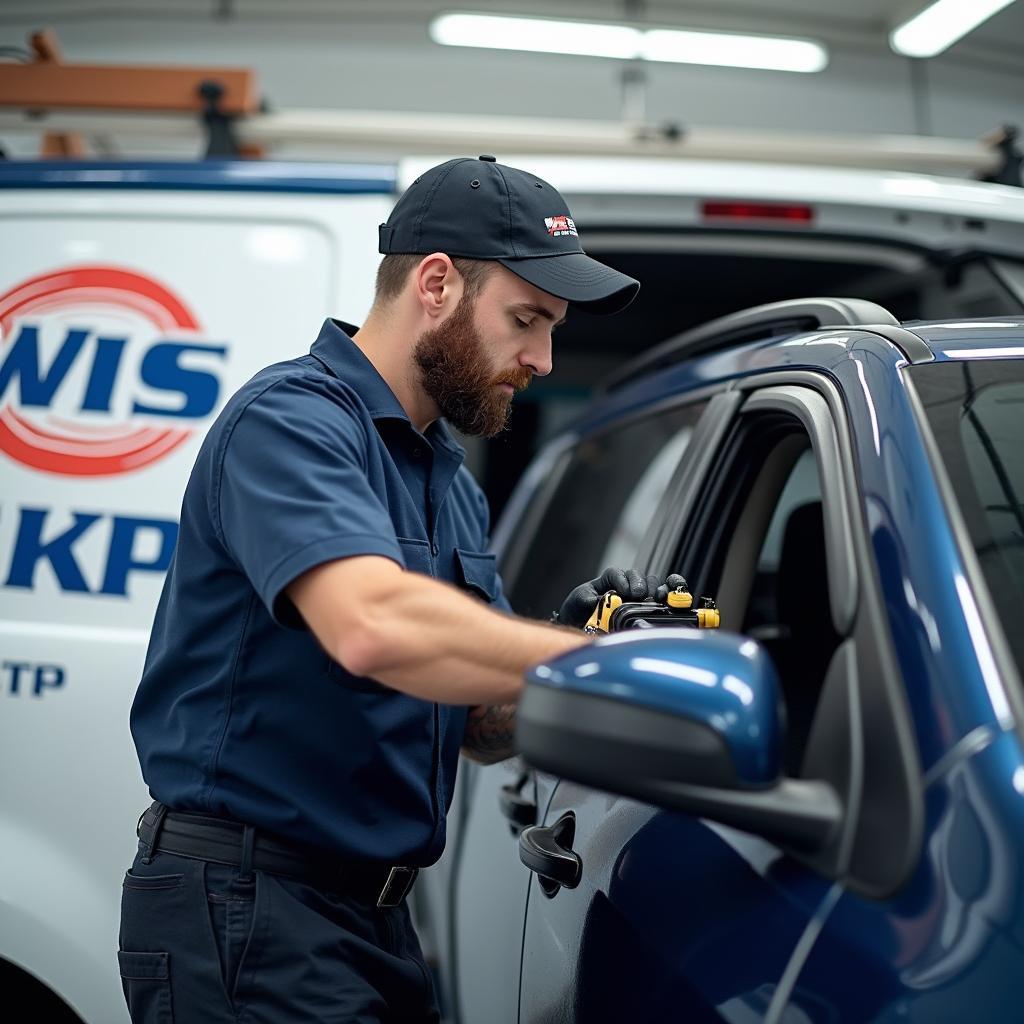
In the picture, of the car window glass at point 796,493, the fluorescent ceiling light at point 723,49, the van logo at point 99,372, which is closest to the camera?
the car window glass at point 796,493

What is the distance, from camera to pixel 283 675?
49.3 inches

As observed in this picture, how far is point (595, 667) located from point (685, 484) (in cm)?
77

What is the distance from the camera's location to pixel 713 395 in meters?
1.69

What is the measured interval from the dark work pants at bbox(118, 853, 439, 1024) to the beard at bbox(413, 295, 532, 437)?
0.64m

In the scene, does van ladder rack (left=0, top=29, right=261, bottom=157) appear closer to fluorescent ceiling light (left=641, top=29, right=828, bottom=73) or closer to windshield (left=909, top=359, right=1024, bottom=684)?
windshield (left=909, top=359, right=1024, bottom=684)

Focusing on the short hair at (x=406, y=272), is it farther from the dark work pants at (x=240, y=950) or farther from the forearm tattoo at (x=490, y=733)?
the dark work pants at (x=240, y=950)

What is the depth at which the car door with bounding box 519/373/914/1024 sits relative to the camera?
938mm

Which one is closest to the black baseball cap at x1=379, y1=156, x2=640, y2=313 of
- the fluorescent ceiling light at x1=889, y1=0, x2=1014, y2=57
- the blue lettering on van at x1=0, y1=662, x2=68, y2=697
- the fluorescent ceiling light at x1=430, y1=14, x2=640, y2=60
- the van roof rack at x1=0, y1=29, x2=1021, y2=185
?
the blue lettering on van at x1=0, y1=662, x2=68, y2=697

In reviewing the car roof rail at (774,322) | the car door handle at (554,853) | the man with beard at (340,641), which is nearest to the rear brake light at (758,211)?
the car roof rail at (774,322)

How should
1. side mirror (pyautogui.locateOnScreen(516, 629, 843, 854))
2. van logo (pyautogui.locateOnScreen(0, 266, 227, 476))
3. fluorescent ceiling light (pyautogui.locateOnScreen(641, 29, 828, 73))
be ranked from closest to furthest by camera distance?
side mirror (pyautogui.locateOnScreen(516, 629, 843, 854))
van logo (pyautogui.locateOnScreen(0, 266, 227, 476))
fluorescent ceiling light (pyautogui.locateOnScreen(641, 29, 828, 73))

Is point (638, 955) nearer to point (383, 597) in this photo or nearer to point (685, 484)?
point (383, 597)

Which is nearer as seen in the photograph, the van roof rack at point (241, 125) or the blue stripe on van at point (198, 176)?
the blue stripe on van at point (198, 176)

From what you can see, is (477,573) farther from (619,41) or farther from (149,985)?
(619,41)

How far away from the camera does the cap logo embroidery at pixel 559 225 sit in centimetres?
139
